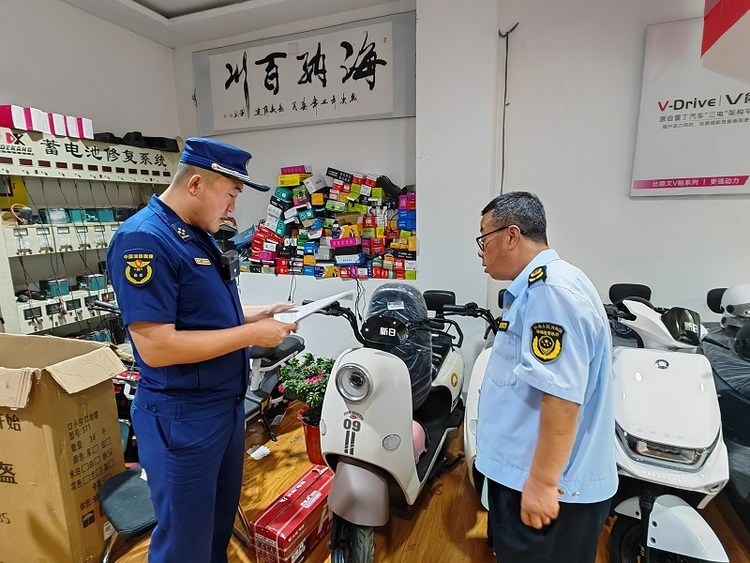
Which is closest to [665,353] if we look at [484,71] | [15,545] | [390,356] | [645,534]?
[645,534]

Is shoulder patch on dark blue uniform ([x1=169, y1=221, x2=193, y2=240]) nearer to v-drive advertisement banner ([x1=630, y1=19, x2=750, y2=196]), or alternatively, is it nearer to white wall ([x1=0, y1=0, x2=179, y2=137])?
white wall ([x1=0, y1=0, x2=179, y2=137])

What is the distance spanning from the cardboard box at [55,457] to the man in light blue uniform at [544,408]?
5.27 feet

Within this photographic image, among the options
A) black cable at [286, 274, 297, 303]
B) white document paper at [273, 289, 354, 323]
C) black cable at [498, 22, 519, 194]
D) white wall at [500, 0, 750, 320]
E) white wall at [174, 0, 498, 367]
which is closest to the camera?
white document paper at [273, 289, 354, 323]

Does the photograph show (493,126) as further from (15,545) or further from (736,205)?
(15,545)

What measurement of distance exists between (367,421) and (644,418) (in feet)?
3.32

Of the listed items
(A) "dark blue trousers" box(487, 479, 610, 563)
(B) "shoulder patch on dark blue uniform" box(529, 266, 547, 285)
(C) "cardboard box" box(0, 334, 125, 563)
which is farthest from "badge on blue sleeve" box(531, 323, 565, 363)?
(C) "cardboard box" box(0, 334, 125, 563)

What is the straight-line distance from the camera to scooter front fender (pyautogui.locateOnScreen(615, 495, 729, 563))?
1.26 meters

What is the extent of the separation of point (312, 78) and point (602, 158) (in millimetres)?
2334

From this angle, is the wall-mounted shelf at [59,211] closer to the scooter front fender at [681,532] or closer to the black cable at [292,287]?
the black cable at [292,287]

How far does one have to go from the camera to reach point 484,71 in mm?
2641

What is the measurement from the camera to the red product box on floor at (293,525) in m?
1.62

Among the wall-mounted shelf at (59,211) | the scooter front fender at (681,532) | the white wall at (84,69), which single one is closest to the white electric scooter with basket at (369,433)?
the scooter front fender at (681,532)

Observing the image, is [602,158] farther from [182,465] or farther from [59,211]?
[59,211]

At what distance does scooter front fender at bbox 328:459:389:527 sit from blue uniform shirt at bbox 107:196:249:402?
0.55 m
